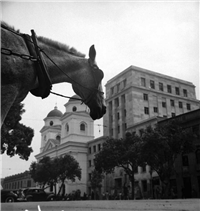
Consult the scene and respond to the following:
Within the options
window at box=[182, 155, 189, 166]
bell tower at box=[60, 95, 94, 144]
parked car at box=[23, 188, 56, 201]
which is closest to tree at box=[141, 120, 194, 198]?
window at box=[182, 155, 189, 166]

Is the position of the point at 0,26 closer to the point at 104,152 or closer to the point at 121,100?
the point at 104,152

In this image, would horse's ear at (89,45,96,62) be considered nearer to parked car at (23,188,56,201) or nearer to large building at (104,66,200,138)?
parked car at (23,188,56,201)

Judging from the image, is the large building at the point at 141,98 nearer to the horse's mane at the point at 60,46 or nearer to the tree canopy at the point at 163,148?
the tree canopy at the point at 163,148

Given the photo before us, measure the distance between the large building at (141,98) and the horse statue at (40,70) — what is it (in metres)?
46.2

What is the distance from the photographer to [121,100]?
54.2 metres

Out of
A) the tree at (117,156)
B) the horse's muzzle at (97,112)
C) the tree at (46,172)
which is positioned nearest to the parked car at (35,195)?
the tree at (117,156)

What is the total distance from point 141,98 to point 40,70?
49.9m

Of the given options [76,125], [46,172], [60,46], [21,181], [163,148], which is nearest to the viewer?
[60,46]

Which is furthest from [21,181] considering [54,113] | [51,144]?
[51,144]

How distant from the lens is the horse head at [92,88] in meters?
3.78

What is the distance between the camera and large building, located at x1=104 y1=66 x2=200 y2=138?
169 ft

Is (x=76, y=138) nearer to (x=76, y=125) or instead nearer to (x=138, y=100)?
(x=76, y=125)

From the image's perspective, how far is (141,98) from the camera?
52312mm

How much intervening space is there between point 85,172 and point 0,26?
204 feet
